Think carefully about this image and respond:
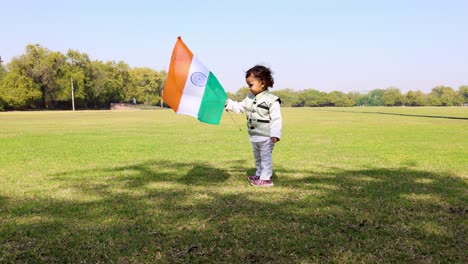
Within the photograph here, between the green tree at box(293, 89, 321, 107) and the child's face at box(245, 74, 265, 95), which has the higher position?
the child's face at box(245, 74, 265, 95)

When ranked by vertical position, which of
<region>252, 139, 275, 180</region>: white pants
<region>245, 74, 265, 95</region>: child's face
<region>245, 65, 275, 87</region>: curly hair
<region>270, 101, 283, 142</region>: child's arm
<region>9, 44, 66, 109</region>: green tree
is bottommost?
<region>252, 139, 275, 180</region>: white pants

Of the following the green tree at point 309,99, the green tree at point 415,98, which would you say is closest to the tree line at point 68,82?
the green tree at point 309,99

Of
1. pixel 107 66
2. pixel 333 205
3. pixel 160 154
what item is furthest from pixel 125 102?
pixel 333 205

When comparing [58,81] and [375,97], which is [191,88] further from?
[375,97]

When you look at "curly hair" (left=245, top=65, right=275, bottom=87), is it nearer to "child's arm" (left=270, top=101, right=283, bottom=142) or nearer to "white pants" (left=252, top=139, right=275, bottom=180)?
"child's arm" (left=270, top=101, right=283, bottom=142)

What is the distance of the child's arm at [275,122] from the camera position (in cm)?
651

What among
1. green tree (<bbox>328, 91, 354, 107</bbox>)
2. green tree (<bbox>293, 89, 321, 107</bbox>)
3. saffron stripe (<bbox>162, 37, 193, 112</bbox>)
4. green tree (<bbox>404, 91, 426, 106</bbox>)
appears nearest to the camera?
saffron stripe (<bbox>162, 37, 193, 112</bbox>)

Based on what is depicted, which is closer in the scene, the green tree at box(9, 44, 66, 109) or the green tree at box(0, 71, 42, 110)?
the green tree at box(0, 71, 42, 110)

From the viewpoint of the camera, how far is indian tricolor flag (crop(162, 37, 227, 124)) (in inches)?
262

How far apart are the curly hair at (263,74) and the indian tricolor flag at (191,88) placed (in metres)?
0.61

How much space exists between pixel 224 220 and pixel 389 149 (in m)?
9.33

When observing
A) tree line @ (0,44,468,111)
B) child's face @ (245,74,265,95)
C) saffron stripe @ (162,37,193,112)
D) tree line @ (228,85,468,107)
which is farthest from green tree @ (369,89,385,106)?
saffron stripe @ (162,37,193,112)

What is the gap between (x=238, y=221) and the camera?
4559 mm

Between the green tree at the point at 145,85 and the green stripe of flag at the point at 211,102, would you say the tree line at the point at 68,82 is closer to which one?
the green tree at the point at 145,85
